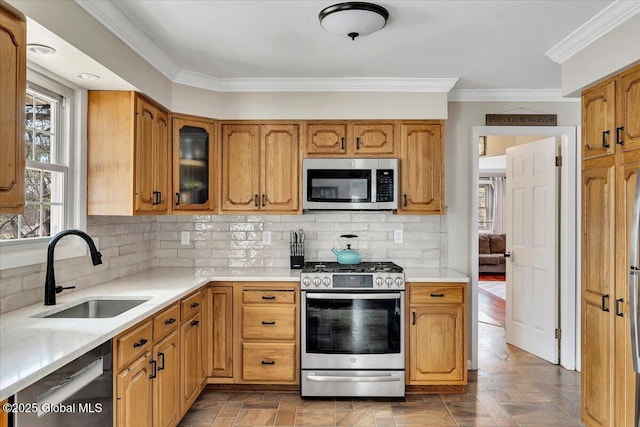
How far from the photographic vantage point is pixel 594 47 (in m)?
2.55

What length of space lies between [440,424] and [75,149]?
9.99 ft

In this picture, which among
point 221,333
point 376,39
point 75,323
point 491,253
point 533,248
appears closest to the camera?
point 75,323

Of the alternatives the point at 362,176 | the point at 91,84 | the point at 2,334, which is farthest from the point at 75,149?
the point at 362,176

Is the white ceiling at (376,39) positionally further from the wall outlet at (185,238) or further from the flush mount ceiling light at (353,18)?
the wall outlet at (185,238)

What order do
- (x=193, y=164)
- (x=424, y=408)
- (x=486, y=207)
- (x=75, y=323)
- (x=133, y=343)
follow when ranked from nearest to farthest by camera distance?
(x=75, y=323), (x=133, y=343), (x=424, y=408), (x=193, y=164), (x=486, y=207)

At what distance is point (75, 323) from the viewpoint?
6.20 ft

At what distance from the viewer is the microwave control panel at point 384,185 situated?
3.50 meters

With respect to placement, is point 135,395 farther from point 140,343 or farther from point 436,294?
point 436,294

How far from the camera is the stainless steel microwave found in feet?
11.5

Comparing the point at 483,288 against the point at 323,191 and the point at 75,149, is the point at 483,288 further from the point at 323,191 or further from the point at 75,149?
the point at 75,149

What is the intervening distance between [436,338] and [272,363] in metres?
1.30

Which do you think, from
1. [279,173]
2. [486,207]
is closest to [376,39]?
[279,173]

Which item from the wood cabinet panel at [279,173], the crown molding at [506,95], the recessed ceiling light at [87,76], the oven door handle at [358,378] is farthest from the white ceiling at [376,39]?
the oven door handle at [358,378]

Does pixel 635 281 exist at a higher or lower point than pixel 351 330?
higher
